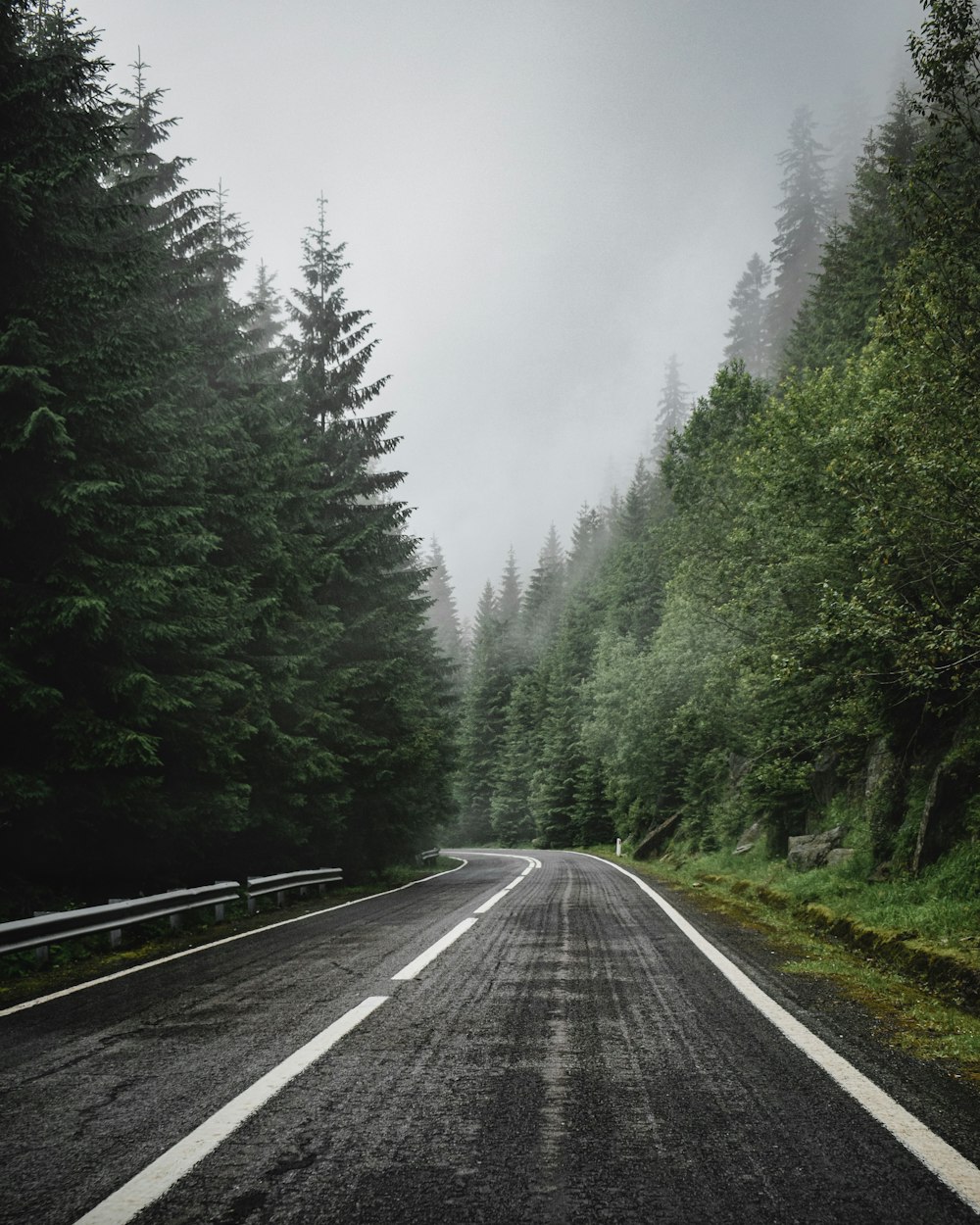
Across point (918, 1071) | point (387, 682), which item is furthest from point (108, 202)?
point (918, 1071)

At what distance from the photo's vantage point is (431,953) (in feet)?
22.1

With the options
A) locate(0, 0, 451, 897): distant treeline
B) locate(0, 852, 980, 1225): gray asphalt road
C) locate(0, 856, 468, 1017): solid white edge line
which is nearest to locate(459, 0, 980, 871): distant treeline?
locate(0, 852, 980, 1225): gray asphalt road

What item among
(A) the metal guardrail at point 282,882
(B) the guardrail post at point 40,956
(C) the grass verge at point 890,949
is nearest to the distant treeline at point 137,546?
(A) the metal guardrail at point 282,882

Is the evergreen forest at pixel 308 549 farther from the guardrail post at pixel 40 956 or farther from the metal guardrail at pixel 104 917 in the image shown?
the guardrail post at pixel 40 956

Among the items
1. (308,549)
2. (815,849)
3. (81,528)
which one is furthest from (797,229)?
(81,528)

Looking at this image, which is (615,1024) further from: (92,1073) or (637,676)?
(637,676)

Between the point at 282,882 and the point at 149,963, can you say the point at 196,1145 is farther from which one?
Result: the point at 282,882

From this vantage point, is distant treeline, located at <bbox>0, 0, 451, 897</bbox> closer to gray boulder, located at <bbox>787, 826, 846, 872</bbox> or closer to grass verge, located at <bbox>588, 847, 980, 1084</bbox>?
grass verge, located at <bbox>588, 847, 980, 1084</bbox>

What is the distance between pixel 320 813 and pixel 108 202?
1246 cm

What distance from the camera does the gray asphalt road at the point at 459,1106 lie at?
226 centimetres

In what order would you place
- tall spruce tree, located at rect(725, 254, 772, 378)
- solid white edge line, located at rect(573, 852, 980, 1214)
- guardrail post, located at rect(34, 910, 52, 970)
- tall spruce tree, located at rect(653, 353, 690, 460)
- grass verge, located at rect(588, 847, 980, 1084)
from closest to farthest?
solid white edge line, located at rect(573, 852, 980, 1214)
grass verge, located at rect(588, 847, 980, 1084)
guardrail post, located at rect(34, 910, 52, 970)
tall spruce tree, located at rect(725, 254, 772, 378)
tall spruce tree, located at rect(653, 353, 690, 460)

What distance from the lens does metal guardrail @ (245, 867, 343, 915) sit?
11.7 meters

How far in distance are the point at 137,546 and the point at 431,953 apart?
655 cm

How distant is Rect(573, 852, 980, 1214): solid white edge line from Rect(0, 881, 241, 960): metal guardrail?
262 inches
